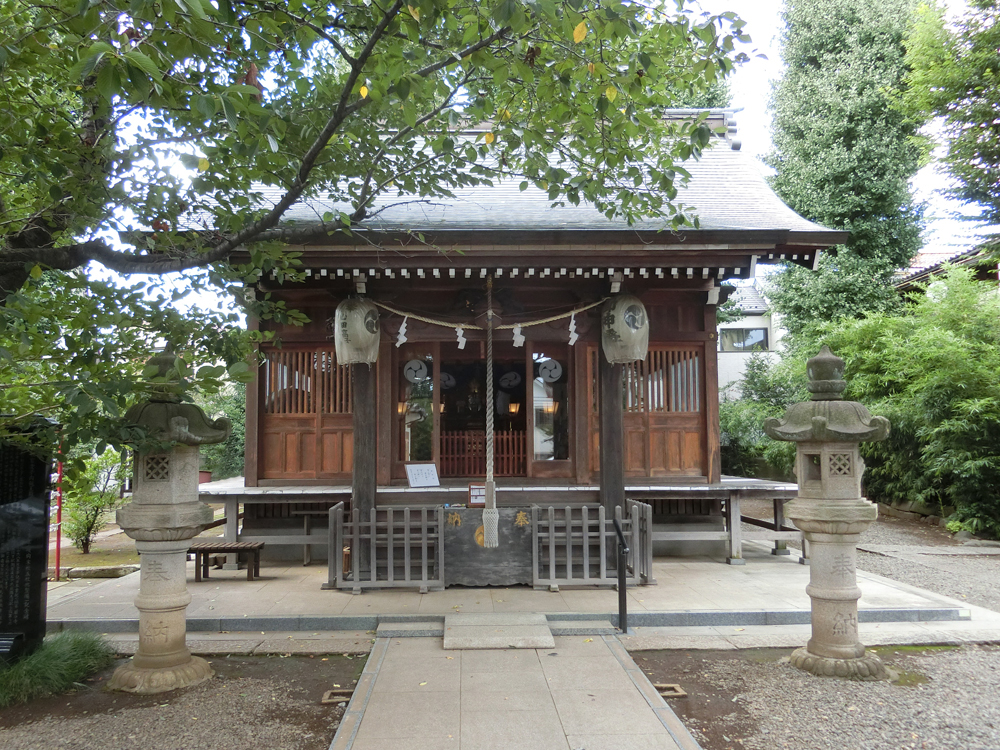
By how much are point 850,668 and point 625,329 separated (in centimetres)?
412

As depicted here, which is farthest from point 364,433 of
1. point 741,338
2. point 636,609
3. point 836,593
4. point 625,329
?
point 741,338

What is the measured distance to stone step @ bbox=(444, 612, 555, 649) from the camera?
5.61 m

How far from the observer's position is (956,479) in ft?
41.8

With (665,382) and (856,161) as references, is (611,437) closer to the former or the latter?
(665,382)

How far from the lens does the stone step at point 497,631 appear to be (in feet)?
18.4

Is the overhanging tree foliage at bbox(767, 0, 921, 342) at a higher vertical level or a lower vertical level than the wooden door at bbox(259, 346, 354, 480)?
higher

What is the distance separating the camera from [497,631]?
5.88 m

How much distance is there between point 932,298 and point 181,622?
1657 cm

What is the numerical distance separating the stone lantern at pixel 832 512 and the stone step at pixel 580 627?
163cm

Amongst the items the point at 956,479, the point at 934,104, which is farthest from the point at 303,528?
the point at 934,104

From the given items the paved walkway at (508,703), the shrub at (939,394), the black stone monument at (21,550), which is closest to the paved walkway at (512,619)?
the paved walkway at (508,703)

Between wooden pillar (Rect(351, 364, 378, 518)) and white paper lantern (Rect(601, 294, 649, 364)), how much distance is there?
300 centimetres

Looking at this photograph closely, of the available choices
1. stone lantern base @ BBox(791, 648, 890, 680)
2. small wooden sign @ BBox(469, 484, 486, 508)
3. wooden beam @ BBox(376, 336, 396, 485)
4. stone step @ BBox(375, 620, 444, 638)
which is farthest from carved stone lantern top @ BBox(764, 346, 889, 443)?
wooden beam @ BBox(376, 336, 396, 485)

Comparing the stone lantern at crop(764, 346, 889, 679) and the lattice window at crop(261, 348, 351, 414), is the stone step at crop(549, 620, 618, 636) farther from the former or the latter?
the lattice window at crop(261, 348, 351, 414)
